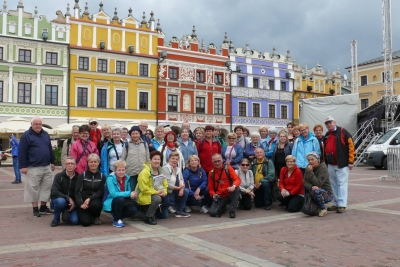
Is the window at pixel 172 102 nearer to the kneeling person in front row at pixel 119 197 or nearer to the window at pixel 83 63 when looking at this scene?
the window at pixel 83 63

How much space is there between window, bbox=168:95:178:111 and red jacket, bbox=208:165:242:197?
27051mm

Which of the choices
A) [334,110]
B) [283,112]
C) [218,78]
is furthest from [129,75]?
[334,110]

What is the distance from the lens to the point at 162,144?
28.8 feet

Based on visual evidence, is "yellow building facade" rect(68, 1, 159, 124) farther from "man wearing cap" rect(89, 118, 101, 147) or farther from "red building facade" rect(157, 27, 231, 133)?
"man wearing cap" rect(89, 118, 101, 147)

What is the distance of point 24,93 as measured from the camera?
29.7m

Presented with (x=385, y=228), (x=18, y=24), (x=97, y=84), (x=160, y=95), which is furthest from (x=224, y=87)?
(x=385, y=228)

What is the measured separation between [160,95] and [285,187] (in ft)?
88.0

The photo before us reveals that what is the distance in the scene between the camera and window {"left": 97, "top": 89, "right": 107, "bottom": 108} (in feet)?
106

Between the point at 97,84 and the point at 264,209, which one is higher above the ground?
the point at 97,84

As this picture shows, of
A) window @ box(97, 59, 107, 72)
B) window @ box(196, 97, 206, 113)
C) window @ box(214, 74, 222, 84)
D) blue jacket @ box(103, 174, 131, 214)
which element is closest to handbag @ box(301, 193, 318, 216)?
blue jacket @ box(103, 174, 131, 214)

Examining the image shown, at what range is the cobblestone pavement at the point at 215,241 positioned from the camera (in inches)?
195

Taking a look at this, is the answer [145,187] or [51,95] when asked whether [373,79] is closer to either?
[51,95]

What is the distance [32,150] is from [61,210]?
1641 millimetres

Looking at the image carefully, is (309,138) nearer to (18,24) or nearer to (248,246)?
(248,246)
